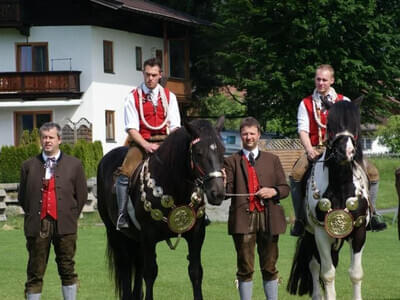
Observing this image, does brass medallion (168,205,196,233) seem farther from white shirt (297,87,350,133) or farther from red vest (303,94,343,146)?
red vest (303,94,343,146)

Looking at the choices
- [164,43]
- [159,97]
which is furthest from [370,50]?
[159,97]

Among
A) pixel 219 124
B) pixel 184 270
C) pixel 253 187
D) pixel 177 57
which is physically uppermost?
pixel 177 57

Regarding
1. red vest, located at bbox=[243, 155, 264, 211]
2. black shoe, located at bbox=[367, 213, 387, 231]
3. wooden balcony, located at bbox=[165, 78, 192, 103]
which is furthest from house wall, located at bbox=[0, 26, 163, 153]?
red vest, located at bbox=[243, 155, 264, 211]

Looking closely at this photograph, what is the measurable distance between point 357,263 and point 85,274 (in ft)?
21.5

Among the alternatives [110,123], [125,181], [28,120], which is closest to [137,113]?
[125,181]

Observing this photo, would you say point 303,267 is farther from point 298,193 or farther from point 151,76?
point 151,76

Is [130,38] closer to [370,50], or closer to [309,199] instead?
[370,50]

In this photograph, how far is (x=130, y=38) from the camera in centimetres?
4584

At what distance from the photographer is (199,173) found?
9398 millimetres

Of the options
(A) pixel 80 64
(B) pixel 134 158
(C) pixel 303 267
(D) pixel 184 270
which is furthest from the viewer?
(A) pixel 80 64

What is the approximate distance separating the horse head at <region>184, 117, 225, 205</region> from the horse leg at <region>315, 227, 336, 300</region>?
1641 millimetres

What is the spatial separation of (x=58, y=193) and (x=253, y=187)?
6.85 ft

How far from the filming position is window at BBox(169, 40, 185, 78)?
165 feet

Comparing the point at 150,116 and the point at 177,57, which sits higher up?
the point at 177,57
